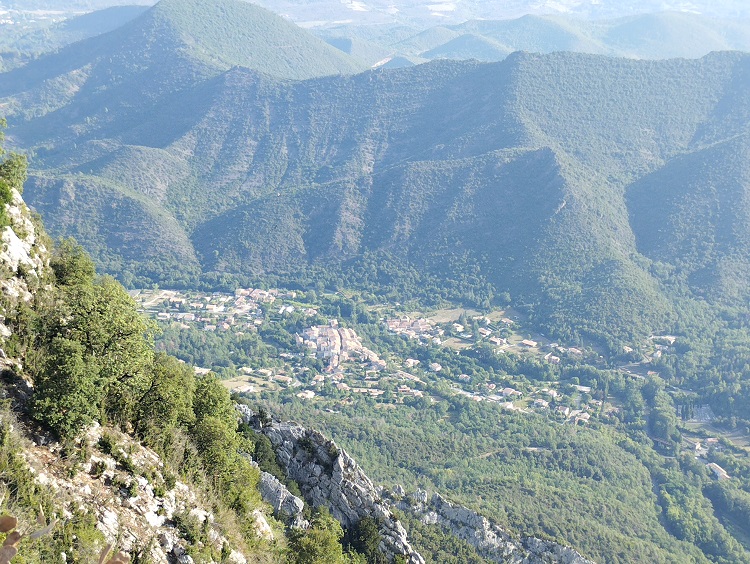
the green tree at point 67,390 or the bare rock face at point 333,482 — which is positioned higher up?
the green tree at point 67,390

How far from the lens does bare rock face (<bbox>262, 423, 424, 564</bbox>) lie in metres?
42.7

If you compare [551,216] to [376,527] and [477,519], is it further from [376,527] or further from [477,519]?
[376,527]

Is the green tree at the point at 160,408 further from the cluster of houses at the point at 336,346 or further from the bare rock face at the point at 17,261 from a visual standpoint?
the cluster of houses at the point at 336,346

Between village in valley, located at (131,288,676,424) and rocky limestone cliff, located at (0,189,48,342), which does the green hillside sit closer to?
village in valley, located at (131,288,676,424)

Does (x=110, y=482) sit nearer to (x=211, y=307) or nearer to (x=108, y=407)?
(x=108, y=407)

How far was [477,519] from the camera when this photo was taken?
58.9 metres

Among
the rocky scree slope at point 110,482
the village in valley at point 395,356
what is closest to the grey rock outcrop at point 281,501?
the rocky scree slope at point 110,482

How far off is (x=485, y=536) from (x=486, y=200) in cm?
10962

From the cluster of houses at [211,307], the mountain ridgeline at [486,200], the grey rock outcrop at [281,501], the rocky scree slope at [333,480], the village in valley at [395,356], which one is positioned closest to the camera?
the grey rock outcrop at [281,501]

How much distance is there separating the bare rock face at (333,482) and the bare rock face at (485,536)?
558 inches

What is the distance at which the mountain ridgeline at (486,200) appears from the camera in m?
142

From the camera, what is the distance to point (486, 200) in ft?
528

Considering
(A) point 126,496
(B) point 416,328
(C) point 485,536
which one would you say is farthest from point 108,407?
(B) point 416,328

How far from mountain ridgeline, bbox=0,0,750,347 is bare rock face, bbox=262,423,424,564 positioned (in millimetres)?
86177
